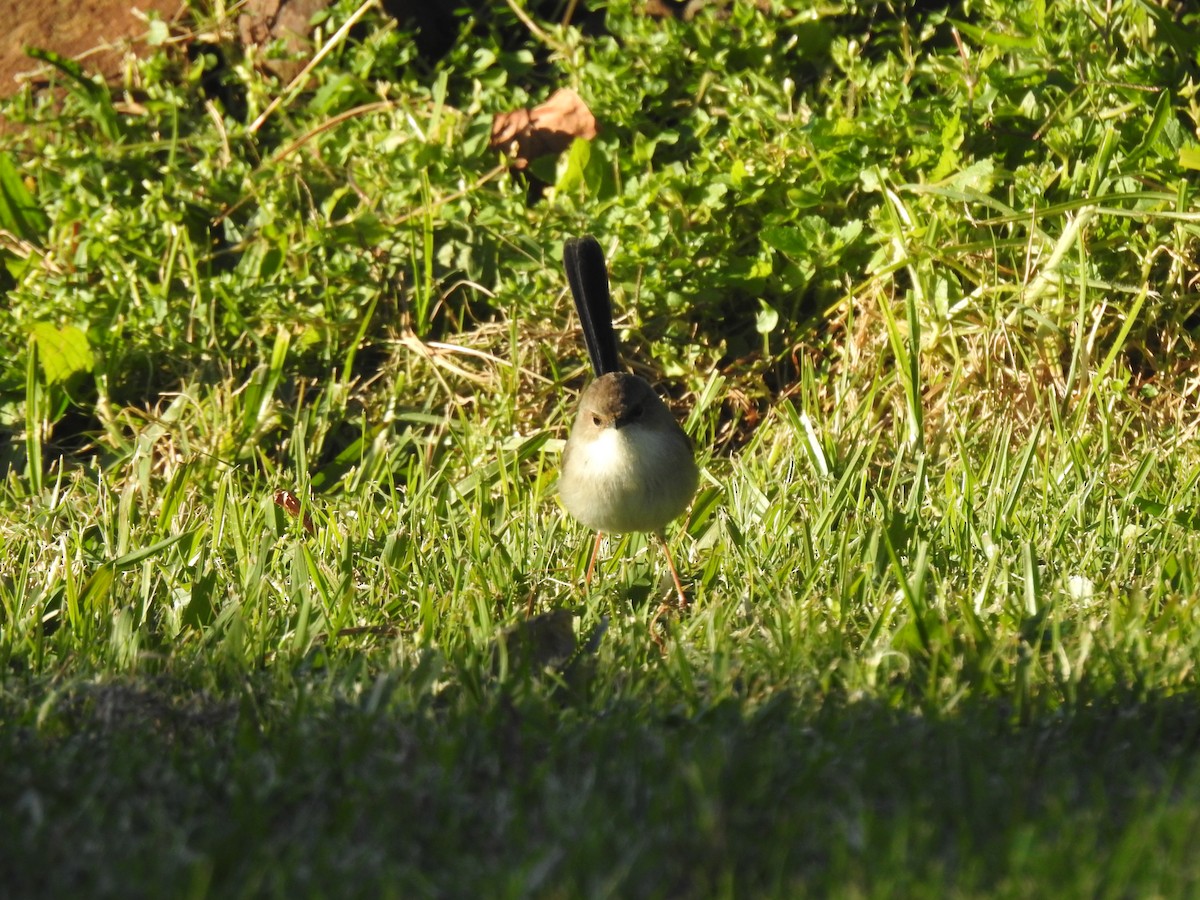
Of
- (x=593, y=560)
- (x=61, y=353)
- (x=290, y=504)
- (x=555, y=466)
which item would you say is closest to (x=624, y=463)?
(x=593, y=560)

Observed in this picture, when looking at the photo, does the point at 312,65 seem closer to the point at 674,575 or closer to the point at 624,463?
the point at 624,463

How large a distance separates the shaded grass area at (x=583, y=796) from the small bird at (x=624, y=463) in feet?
3.79

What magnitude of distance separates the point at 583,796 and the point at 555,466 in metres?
2.75

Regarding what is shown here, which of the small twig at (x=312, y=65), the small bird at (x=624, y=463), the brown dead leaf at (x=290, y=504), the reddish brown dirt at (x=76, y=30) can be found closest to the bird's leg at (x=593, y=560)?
the small bird at (x=624, y=463)

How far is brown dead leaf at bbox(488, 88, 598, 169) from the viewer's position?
6078 mm

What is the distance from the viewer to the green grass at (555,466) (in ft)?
8.75

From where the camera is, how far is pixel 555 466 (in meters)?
5.40

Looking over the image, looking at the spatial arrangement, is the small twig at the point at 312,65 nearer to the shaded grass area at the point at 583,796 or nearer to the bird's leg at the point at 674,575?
the bird's leg at the point at 674,575

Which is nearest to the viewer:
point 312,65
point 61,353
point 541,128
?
point 61,353

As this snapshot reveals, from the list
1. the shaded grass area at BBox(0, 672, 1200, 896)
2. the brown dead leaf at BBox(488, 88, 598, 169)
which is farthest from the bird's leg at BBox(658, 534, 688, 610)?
the brown dead leaf at BBox(488, 88, 598, 169)

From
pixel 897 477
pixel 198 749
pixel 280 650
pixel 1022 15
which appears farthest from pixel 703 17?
pixel 198 749

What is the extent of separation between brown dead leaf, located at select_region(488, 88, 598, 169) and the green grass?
0.10 m

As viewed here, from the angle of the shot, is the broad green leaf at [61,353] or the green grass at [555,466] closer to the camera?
the green grass at [555,466]

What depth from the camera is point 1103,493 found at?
15.2 ft
